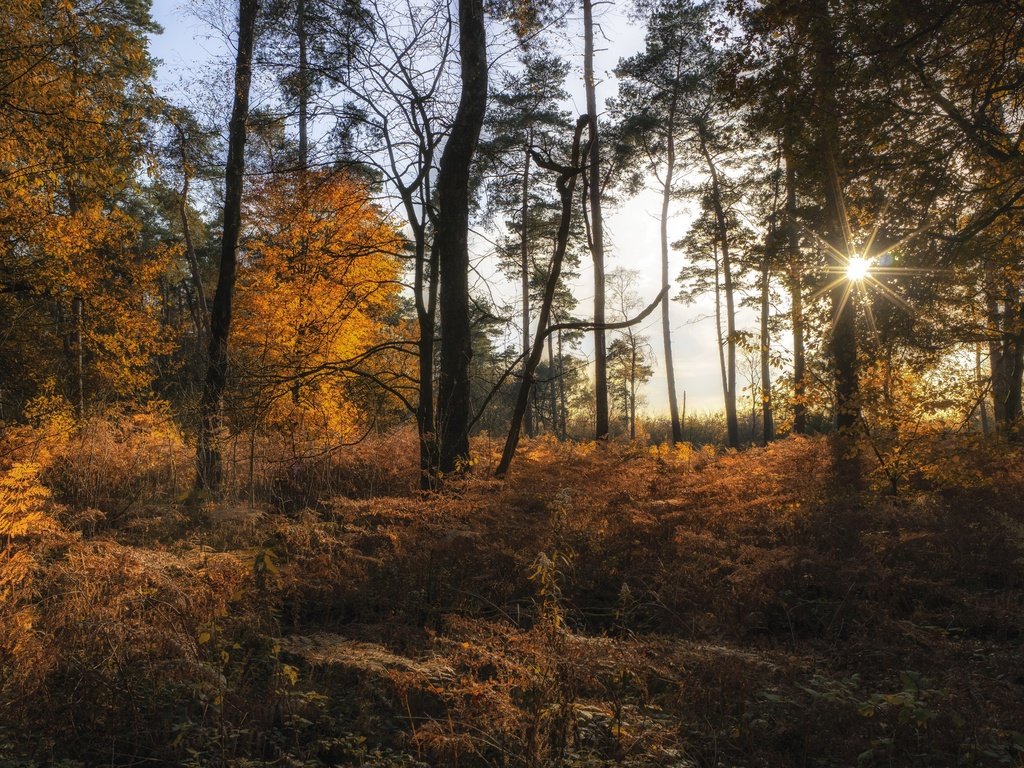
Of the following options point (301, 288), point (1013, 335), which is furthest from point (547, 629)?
point (301, 288)

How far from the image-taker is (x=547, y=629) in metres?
3.88

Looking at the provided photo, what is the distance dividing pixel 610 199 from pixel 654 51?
4280mm

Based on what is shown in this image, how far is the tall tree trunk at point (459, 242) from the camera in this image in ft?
28.7

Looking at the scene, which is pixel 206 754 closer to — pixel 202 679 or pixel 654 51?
pixel 202 679

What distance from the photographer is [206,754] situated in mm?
3152

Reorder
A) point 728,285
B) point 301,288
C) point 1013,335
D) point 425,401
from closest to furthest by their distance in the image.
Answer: point 1013,335 → point 425,401 → point 301,288 → point 728,285

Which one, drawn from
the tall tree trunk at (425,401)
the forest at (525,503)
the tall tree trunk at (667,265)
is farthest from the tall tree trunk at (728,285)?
the tall tree trunk at (425,401)

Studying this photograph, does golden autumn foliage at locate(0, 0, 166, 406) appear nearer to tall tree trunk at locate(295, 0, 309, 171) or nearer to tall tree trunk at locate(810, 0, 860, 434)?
tall tree trunk at locate(295, 0, 309, 171)

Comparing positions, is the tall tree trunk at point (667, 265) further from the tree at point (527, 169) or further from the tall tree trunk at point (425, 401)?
the tall tree trunk at point (425, 401)

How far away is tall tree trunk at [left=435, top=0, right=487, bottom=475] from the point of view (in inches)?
344

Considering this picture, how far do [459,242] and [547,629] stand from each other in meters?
6.11

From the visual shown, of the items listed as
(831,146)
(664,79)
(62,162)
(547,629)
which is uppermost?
(664,79)

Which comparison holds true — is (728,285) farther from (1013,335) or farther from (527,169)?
(1013,335)

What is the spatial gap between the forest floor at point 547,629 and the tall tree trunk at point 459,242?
1425mm
